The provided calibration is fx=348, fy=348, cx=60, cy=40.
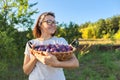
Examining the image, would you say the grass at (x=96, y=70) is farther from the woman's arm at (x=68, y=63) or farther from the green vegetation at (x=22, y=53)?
the woman's arm at (x=68, y=63)

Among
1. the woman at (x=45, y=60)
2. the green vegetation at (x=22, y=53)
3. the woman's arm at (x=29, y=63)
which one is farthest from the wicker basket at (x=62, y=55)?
the green vegetation at (x=22, y=53)

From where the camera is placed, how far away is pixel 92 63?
9414 mm

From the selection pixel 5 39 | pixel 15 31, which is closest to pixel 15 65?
pixel 15 31

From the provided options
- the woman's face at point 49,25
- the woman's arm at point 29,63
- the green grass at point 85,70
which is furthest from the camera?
the green grass at point 85,70

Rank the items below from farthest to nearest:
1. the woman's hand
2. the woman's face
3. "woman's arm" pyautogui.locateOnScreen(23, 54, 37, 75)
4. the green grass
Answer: the green grass → the woman's face → "woman's arm" pyautogui.locateOnScreen(23, 54, 37, 75) → the woman's hand

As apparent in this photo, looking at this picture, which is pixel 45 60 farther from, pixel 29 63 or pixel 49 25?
pixel 49 25

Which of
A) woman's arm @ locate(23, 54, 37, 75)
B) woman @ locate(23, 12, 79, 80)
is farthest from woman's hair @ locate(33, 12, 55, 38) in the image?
woman's arm @ locate(23, 54, 37, 75)

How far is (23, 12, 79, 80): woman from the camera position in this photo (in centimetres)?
247

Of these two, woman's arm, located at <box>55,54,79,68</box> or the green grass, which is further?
the green grass

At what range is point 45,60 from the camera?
2.43 meters

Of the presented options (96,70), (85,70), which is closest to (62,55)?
(85,70)

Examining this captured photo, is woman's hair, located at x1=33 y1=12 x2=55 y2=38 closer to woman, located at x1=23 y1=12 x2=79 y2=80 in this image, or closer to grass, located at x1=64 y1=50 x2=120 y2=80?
woman, located at x1=23 y1=12 x2=79 y2=80

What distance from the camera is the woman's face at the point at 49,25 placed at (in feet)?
8.91

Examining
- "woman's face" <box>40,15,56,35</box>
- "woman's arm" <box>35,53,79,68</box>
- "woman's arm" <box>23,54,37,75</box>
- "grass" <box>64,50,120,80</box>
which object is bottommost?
"grass" <box>64,50,120,80</box>
